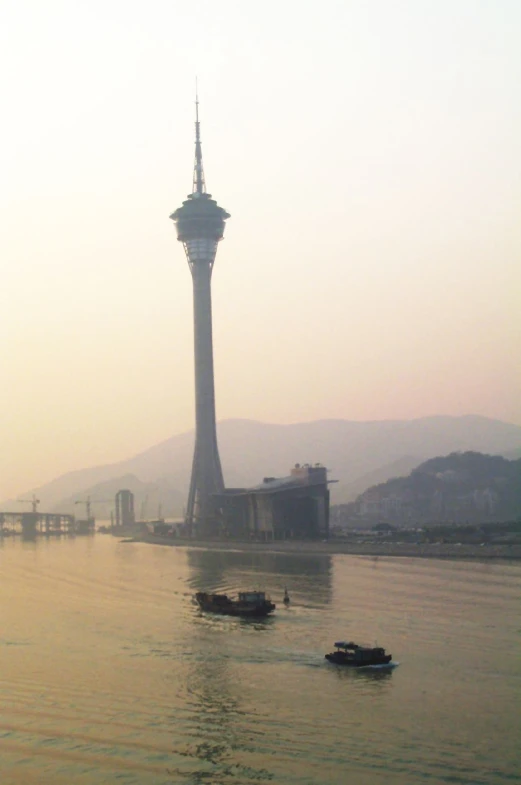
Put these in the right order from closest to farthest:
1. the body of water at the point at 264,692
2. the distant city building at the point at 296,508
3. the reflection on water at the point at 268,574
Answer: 1. the body of water at the point at 264,692
2. the reflection on water at the point at 268,574
3. the distant city building at the point at 296,508

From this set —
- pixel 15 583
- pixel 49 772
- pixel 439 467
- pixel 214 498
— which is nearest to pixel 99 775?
pixel 49 772

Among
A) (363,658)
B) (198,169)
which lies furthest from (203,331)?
(363,658)

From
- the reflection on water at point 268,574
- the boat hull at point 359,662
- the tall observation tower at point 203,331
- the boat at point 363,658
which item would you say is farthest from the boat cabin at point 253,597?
the tall observation tower at point 203,331

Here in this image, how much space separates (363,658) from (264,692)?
15.9 feet

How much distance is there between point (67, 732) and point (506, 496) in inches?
5739

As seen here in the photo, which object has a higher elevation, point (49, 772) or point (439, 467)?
point (439, 467)

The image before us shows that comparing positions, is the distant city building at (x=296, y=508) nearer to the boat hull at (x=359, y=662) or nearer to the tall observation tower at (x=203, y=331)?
the tall observation tower at (x=203, y=331)

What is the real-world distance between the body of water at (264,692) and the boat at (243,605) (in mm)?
869

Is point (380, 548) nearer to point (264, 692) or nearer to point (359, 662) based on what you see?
point (359, 662)

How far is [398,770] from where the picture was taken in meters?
22.0

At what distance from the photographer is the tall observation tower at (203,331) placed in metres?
143

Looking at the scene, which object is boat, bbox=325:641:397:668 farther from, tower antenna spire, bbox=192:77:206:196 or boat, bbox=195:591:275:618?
tower antenna spire, bbox=192:77:206:196

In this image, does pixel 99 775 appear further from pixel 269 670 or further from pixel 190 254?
pixel 190 254

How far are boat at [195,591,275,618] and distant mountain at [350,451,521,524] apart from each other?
362 feet
